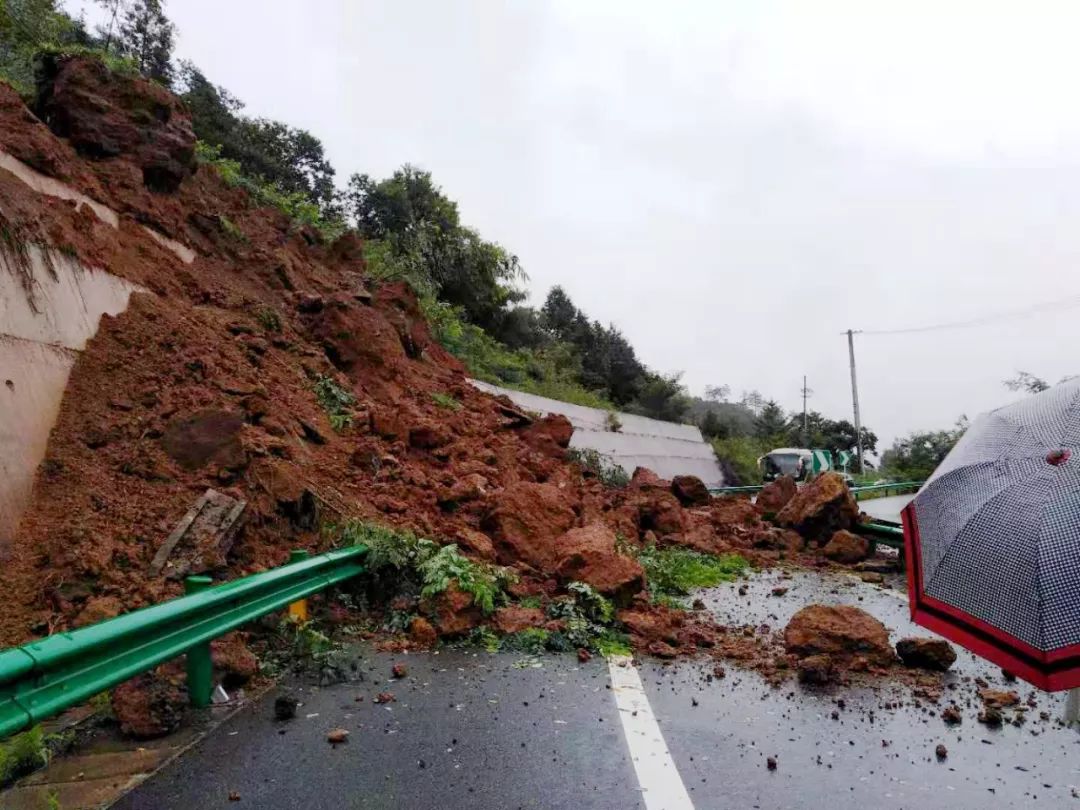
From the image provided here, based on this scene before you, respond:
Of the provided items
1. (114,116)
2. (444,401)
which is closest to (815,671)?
(444,401)

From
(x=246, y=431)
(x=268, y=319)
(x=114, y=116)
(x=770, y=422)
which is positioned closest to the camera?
(x=246, y=431)

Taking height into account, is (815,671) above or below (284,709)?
below

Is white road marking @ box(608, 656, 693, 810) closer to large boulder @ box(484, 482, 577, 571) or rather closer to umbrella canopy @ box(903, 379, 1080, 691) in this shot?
umbrella canopy @ box(903, 379, 1080, 691)

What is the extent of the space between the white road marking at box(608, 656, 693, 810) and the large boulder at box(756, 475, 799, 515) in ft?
30.1

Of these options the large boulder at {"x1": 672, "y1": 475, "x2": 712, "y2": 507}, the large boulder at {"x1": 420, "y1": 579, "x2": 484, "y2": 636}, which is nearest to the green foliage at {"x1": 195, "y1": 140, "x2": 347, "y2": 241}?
the large boulder at {"x1": 672, "y1": 475, "x2": 712, "y2": 507}

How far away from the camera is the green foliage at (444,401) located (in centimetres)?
1147

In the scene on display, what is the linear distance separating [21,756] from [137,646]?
651mm

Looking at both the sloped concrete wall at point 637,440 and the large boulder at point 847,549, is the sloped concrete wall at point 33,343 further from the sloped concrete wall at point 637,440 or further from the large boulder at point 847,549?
the sloped concrete wall at point 637,440

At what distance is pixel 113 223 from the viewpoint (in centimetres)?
891

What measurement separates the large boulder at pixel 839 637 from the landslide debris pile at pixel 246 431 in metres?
0.73

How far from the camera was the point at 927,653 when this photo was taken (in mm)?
4961

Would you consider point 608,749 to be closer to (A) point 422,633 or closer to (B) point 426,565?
(A) point 422,633

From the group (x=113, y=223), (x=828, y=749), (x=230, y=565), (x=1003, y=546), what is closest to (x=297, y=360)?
(x=113, y=223)

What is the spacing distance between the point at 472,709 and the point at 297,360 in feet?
22.1
